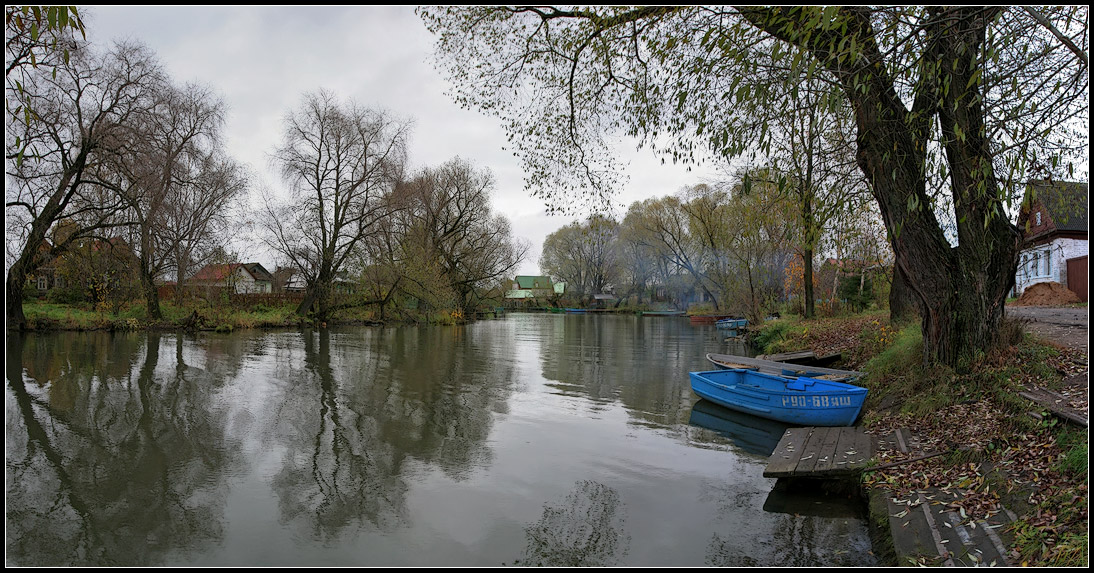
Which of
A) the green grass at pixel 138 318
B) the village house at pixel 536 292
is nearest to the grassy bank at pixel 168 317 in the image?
the green grass at pixel 138 318

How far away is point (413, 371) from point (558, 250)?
68.7 metres

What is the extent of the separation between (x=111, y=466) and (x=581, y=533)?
6301 mm

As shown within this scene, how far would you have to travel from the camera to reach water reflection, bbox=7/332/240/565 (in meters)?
5.72

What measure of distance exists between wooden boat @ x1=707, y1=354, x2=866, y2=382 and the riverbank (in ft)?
3.50

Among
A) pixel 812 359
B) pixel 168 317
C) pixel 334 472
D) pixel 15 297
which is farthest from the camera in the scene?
pixel 168 317

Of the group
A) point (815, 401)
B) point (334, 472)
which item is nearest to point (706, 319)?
point (815, 401)

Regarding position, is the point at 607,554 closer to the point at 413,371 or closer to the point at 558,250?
the point at 413,371

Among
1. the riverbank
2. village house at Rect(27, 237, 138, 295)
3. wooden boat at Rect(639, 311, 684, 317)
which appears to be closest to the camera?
the riverbank

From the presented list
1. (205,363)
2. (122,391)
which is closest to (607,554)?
(122,391)

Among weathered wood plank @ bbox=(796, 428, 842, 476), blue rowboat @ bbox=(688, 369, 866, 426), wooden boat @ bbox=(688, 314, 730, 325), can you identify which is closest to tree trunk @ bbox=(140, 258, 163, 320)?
blue rowboat @ bbox=(688, 369, 866, 426)

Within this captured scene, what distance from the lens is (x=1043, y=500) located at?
4.77 meters

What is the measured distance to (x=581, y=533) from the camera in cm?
609

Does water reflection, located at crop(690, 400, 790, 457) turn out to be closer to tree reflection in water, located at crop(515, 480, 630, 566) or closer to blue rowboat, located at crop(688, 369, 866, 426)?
blue rowboat, located at crop(688, 369, 866, 426)

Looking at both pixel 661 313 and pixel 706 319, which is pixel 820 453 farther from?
pixel 661 313
